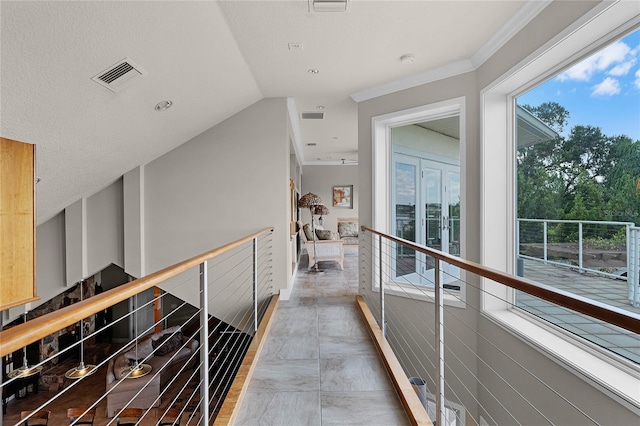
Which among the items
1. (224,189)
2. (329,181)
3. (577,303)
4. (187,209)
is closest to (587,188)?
(577,303)

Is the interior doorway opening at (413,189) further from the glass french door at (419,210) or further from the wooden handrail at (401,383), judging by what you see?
the wooden handrail at (401,383)

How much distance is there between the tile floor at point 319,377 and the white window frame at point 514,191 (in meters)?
0.96

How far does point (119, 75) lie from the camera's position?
2396 millimetres

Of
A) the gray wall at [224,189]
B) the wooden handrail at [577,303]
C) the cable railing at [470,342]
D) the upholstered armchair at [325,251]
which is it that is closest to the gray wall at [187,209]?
the gray wall at [224,189]

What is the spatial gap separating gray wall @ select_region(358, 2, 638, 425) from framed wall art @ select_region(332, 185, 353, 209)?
18.8ft

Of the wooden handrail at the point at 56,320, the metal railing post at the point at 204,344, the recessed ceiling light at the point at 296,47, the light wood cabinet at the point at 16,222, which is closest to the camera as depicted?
the wooden handrail at the point at 56,320

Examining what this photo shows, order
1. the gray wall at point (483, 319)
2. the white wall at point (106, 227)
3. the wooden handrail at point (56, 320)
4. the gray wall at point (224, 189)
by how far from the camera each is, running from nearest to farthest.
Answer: the wooden handrail at point (56, 320) → the gray wall at point (483, 319) → the gray wall at point (224, 189) → the white wall at point (106, 227)

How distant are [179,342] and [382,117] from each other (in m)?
5.00

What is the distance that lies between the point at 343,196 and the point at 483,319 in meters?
7.06

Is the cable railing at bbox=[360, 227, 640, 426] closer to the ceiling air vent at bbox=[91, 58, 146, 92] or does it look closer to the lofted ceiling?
the lofted ceiling

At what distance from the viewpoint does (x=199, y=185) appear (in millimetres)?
4215

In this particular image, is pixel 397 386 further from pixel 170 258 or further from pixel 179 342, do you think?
pixel 179 342

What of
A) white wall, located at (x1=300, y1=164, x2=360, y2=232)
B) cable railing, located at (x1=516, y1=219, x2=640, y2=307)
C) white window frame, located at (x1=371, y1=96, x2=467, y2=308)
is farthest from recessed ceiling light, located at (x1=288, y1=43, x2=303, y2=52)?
white wall, located at (x1=300, y1=164, x2=360, y2=232)

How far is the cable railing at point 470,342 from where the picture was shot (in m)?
1.22
